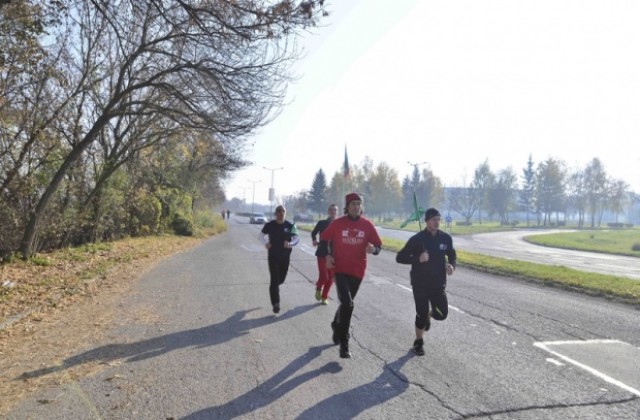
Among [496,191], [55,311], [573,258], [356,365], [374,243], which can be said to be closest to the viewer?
[356,365]

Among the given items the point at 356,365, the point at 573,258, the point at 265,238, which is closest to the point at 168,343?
the point at 356,365

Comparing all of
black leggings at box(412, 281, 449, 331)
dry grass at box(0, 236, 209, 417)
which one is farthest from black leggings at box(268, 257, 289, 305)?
black leggings at box(412, 281, 449, 331)

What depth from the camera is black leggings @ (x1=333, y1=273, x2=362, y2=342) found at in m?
5.40

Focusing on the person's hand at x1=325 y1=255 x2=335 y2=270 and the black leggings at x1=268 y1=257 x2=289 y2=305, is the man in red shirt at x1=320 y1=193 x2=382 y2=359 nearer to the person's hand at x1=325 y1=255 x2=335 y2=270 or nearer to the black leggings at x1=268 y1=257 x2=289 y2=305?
the person's hand at x1=325 y1=255 x2=335 y2=270

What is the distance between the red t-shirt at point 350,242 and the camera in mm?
5648

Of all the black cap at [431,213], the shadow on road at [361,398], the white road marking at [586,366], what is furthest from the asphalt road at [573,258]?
the shadow on road at [361,398]

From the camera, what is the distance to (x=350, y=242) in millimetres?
5672

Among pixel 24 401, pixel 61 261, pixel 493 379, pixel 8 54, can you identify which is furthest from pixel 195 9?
pixel 61 261

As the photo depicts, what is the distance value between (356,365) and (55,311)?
5.62m

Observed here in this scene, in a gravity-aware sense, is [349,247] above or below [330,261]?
above

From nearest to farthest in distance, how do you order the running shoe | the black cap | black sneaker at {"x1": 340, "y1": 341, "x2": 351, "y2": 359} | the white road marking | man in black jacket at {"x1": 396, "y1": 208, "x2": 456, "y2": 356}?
the white road marking, black sneaker at {"x1": 340, "y1": 341, "x2": 351, "y2": 359}, the running shoe, man in black jacket at {"x1": 396, "y1": 208, "x2": 456, "y2": 356}, the black cap

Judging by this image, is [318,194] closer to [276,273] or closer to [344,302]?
[276,273]

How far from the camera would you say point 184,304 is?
8477mm

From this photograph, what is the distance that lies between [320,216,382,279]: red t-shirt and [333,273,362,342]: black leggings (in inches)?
2.9
